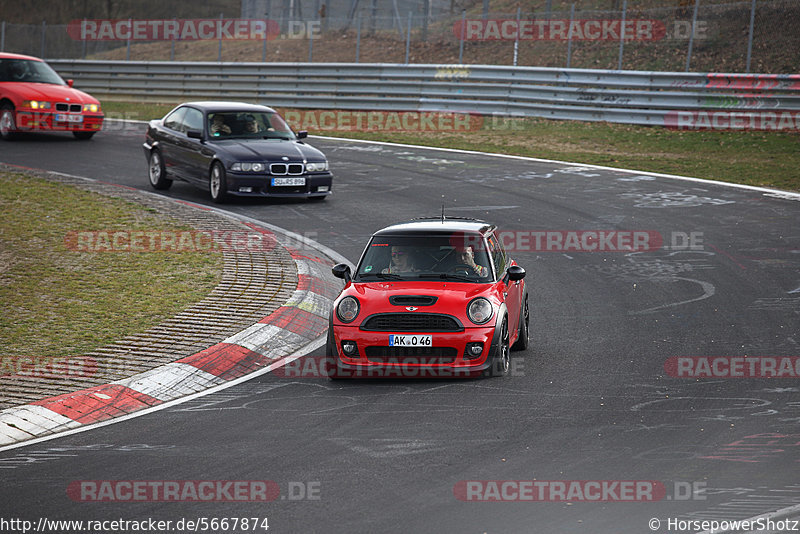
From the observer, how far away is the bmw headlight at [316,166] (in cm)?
1798

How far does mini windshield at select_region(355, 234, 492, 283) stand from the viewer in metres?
9.71

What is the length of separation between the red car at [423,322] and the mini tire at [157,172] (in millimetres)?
10305

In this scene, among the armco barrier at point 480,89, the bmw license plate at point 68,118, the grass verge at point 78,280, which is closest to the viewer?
the grass verge at point 78,280

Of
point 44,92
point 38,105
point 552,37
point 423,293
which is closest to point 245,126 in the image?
point 38,105

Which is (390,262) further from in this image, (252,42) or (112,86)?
(252,42)

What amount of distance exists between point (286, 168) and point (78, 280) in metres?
6.29

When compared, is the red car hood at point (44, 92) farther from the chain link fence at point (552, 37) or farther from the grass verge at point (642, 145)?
the chain link fence at point (552, 37)

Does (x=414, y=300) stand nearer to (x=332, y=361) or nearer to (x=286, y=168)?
(x=332, y=361)

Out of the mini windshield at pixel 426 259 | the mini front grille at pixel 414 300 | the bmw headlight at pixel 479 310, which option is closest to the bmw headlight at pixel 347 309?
the mini front grille at pixel 414 300

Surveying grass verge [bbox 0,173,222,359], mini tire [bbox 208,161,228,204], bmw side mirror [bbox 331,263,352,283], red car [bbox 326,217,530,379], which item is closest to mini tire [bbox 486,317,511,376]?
red car [bbox 326,217,530,379]

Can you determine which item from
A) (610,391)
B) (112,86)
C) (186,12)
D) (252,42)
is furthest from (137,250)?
(186,12)

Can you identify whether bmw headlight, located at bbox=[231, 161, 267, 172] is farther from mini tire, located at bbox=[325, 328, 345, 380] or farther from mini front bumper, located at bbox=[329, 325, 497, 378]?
mini front bumper, located at bbox=[329, 325, 497, 378]

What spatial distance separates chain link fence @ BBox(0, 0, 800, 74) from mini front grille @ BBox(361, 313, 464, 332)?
18.3 m

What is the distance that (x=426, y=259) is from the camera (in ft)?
32.4
